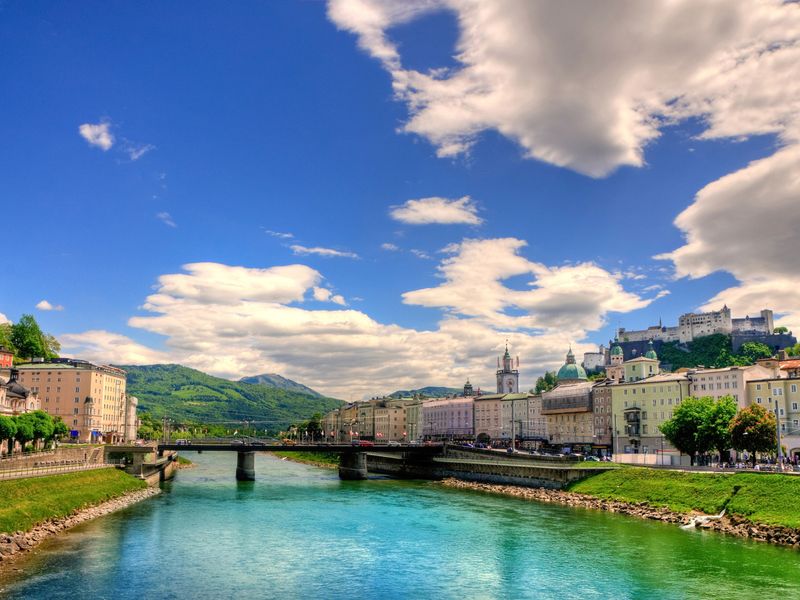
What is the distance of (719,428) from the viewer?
251 ft

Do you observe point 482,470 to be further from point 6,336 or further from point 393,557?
point 6,336

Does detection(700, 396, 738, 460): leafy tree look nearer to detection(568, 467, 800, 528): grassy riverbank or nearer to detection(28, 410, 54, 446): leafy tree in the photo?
detection(568, 467, 800, 528): grassy riverbank

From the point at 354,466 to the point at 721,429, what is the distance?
58587 mm

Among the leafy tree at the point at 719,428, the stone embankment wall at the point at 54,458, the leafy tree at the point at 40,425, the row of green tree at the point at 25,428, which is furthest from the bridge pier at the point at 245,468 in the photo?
the leafy tree at the point at 719,428

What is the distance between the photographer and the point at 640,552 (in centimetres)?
4781

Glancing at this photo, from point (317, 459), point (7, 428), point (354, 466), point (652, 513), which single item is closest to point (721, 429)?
point (652, 513)

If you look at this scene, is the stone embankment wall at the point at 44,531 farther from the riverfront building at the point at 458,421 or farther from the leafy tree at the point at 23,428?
the riverfront building at the point at 458,421

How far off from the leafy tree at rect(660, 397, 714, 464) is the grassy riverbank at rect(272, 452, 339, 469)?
7838cm

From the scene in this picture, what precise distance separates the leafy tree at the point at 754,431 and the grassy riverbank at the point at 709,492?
27.1 ft

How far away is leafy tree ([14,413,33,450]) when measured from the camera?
81750mm

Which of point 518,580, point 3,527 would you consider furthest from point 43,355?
point 518,580

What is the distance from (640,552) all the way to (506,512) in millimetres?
22030

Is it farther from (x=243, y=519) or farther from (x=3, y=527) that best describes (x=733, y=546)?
(x=3, y=527)

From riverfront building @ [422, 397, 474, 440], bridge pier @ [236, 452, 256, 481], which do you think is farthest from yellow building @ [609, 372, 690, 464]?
riverfront building @ [422, 397, 474, 440]
